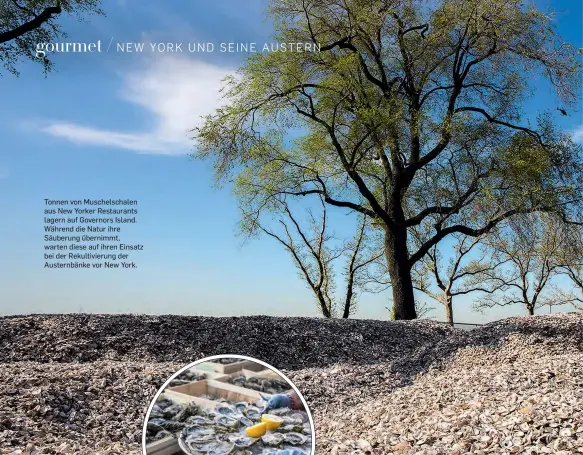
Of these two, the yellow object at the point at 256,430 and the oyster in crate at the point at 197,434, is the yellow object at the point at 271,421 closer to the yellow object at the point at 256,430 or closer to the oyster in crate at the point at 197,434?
the yellow object at the point at 256,430

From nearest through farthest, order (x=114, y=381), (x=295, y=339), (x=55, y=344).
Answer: (x=114, y=381), (x=55, y=344), (x=295, y=339)

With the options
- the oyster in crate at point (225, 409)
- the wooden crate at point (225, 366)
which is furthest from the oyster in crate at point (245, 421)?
the wooden crate at point (225, 366)

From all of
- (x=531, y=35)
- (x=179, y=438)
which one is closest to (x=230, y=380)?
Result: (x=179, y=438)

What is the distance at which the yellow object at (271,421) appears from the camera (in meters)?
2.99

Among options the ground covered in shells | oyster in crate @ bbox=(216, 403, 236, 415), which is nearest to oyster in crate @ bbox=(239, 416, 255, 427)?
oyster in crate @ bbox=(216, 403, 236, 415)

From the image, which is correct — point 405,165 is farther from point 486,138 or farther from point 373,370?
point 373,370

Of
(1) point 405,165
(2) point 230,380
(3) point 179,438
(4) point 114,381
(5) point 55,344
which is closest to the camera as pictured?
(3) point 179,438

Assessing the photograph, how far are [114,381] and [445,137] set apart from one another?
10.2m

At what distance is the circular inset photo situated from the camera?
9.75ft

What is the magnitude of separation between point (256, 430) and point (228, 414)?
24 cm

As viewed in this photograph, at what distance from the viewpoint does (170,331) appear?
9836 mm

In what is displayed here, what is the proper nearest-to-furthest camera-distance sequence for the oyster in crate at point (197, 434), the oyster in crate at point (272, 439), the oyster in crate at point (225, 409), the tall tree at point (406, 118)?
the oyster in crate at point (272, 439) → the oyster in crate at point (197, 434) → the oyster in crate at point (225, 409) → the tall tree at point (406, 118)

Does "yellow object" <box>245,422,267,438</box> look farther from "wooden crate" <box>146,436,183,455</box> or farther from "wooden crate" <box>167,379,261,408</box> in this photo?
"wooden crate" <box>146,436,183,455</box>

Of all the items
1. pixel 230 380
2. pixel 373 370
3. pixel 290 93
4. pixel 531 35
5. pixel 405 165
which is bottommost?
pixel 373 370
